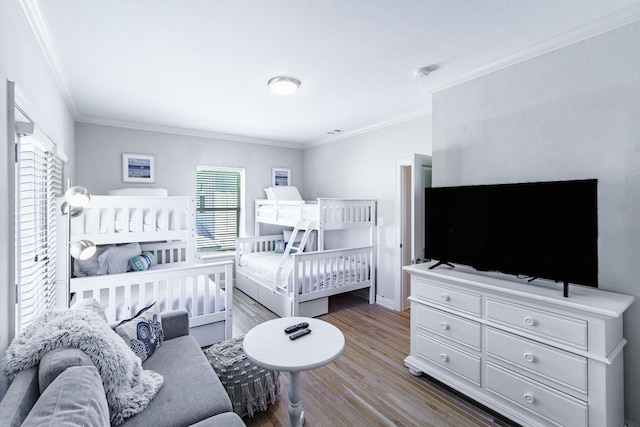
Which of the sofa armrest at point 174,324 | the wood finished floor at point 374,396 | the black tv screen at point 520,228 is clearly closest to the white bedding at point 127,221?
the sofa armrest at point 174,324

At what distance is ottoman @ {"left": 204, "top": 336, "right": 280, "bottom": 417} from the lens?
1924mm

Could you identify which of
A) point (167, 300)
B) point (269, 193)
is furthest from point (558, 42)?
point (269, 193)

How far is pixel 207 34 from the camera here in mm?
1947

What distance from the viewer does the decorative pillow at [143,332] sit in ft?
5.93

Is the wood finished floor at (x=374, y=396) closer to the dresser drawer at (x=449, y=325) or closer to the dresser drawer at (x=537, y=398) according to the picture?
the dresser drawer at (x=537, y=398)

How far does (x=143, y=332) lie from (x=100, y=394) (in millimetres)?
827

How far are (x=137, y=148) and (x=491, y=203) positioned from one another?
14.4 feet

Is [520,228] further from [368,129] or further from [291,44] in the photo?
[368,129]

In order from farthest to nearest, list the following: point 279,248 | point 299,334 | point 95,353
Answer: point 279,248 → point 299,334 → point 95,353

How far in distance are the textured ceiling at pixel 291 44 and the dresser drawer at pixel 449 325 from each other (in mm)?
1941

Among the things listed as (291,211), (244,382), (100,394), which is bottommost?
(244,382)

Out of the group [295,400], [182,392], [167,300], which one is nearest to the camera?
[182,392]

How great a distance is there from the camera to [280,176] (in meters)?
5.48

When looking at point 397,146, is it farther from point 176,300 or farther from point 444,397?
point 176,300
